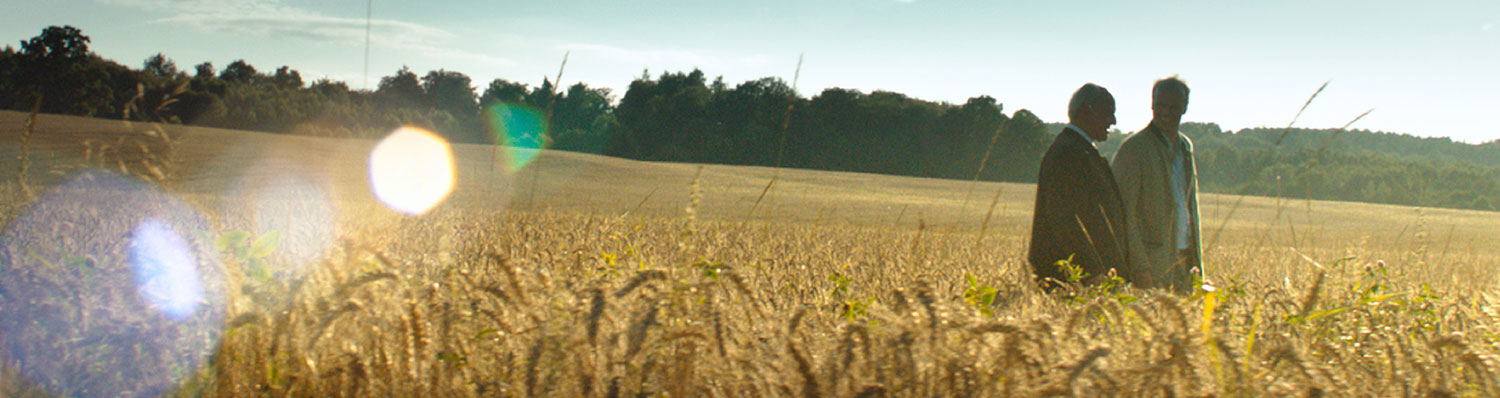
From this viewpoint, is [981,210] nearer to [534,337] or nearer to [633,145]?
[534,337]

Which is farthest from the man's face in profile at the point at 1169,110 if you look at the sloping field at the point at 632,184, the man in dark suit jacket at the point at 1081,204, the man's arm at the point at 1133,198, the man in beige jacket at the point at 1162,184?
the sloping field at the point at 632,184

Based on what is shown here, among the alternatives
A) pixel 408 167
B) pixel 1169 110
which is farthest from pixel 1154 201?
pixel 408 167

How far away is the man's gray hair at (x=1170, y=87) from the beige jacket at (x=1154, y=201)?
0.65ft

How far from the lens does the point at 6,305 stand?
6.81ft

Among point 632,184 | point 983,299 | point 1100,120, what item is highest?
point 1100,120

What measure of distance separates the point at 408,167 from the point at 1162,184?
74.5 feet

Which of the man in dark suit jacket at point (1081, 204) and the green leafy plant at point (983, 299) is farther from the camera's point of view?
the man in dark suit jacket at point (1081, 204)

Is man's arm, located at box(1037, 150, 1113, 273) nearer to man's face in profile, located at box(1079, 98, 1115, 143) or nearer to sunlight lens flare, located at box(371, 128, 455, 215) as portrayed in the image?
man's face in profile, located at box(1079, 98, 1115, 143)

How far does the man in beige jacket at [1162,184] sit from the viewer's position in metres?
5.42

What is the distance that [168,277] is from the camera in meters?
2.20

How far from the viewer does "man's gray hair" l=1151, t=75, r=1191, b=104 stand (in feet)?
18.0

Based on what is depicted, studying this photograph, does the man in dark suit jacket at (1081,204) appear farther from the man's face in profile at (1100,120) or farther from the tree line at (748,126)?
the tree line at (748,126)

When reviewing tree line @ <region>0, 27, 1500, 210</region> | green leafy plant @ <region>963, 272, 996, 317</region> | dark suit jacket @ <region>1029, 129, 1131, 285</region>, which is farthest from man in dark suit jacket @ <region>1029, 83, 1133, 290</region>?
tree line @ <region>0, 27, 1500, 210</region>

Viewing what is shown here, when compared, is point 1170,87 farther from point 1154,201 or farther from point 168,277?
point 168,277
